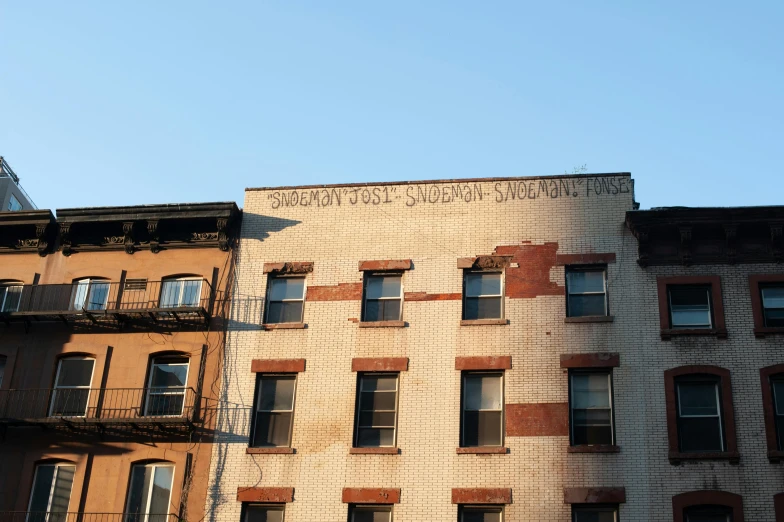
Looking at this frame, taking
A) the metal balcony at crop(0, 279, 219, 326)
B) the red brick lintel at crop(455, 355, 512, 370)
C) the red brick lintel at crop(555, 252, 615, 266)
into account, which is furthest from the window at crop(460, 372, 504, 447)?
the metal balcony at crop(0, 279, 219, 326)

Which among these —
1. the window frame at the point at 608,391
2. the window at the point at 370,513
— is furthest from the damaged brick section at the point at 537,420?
the window at the point at 370,513

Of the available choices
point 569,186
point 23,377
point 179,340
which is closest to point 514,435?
point 569,186

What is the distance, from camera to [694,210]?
81.1 ft

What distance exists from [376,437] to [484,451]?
9.13 feet

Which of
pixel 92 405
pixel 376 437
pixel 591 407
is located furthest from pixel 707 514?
pixel 92 405

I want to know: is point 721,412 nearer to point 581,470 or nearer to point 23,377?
point 581,470

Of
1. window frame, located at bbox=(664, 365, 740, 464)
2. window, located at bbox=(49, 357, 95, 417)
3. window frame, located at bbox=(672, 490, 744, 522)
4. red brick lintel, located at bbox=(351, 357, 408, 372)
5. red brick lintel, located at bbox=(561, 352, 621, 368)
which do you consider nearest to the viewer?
window frame, located at bbox=(672, 490, 744, 522)

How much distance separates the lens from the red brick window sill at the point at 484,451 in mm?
23203

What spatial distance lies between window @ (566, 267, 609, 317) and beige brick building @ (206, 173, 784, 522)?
0.05 m

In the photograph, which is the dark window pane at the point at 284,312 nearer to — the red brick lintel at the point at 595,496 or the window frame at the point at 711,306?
the red brick lintel at the point at 595,496

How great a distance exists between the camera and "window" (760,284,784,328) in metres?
24.0

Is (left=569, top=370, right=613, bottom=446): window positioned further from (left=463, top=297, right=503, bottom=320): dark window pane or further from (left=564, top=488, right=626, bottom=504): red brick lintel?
(left=463, top=297, right=503, bottom=320): dark window pane

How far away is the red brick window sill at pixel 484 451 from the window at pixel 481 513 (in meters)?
1.27

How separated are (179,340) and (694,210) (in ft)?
45.9
